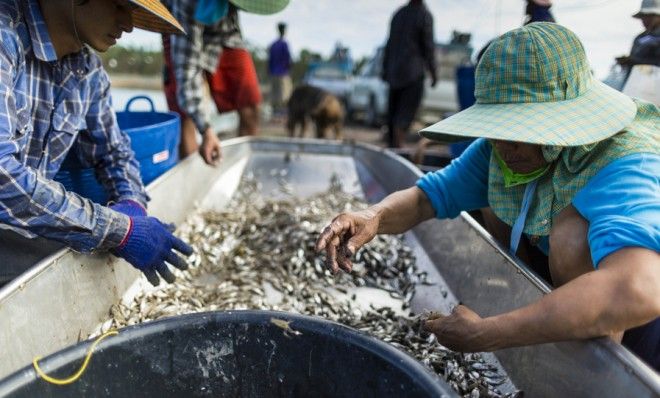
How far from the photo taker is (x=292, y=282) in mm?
2871

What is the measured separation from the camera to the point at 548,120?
1527 millimetres

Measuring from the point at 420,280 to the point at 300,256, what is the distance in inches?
28.3

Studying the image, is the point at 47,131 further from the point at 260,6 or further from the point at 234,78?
the point at 234,78

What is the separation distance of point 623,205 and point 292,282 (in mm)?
1834

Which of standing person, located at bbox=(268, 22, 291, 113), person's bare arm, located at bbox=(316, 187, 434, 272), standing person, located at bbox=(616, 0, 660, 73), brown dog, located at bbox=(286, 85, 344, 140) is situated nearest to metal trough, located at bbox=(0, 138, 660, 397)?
person's bare arm, located at bbox=(316, 187, 434, 272)

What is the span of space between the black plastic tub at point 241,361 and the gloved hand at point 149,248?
716 millimetres

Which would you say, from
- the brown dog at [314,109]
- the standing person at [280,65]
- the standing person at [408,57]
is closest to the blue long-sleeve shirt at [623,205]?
the standing person at [408,57]

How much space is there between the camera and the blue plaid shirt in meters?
1.71

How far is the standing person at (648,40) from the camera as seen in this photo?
3.35 meters

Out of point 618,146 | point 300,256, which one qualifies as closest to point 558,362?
point 618,146

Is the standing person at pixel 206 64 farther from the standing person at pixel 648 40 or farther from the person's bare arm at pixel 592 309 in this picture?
the person's bare arm at pixel 592 309

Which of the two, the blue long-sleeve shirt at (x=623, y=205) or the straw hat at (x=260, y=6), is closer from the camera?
the blue long-sleeve shirt at (x=623, y=205)

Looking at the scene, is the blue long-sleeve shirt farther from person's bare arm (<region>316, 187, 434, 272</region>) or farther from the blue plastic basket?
the blue plastic basket

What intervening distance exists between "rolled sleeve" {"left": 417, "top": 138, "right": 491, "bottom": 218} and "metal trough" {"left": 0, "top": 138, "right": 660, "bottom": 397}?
147 millimetres
